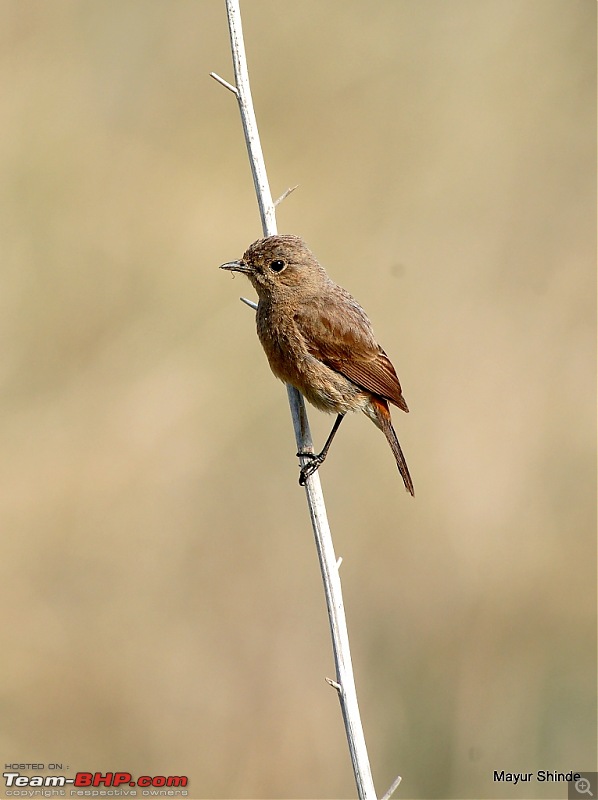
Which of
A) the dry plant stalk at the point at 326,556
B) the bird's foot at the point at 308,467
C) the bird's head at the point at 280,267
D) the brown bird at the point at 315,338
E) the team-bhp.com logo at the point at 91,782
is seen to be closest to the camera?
the dry plant stalk at the point at 326,556

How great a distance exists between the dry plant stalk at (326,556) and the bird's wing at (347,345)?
61 cm

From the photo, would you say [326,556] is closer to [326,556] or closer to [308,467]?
[326,556]

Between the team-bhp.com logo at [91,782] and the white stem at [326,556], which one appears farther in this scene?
the team-bhp.com logo at [91,782]

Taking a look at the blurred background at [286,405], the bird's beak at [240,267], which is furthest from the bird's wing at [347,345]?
the blurred background at [286,405]

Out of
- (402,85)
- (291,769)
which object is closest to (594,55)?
(402,85)

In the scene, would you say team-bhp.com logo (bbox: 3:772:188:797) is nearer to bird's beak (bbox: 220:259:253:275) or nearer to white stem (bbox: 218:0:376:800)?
white stem (bbox: 218:0:376:800)

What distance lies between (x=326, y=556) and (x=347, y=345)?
4.81ft

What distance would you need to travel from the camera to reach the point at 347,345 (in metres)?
5.54

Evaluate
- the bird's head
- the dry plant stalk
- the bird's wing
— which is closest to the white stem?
the dry plant stalk

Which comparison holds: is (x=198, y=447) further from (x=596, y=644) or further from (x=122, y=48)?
(x=122, y=48)

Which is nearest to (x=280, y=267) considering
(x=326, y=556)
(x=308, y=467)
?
(x=308, y=467)

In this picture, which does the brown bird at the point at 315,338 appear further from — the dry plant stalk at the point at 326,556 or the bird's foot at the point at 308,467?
the dry plant stalk at the point at 326,556

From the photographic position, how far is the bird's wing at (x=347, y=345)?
18.0 feet

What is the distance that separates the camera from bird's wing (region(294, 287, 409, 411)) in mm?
5480
